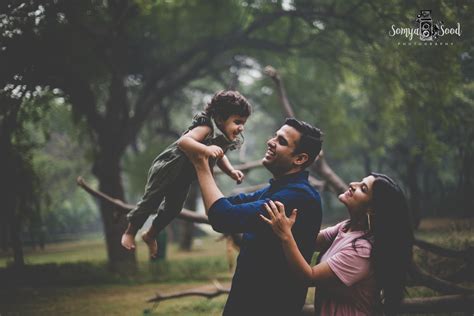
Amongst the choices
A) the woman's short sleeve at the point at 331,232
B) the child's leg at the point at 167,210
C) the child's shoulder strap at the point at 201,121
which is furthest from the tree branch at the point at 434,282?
the child's shoulder strap at the point at 201,121

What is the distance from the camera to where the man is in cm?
235

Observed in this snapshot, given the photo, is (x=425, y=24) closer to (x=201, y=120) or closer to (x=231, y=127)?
(x=231, y=127)

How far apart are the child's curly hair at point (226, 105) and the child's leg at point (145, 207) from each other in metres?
0.65

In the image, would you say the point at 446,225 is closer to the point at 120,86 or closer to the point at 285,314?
the point at 285,314

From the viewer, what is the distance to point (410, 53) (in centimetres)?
740

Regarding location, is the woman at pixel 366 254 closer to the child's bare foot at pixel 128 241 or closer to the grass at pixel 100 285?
the child's bare foot at pixel 128 241

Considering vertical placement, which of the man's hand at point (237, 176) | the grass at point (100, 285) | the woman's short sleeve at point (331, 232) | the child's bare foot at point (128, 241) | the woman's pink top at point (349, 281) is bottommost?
the grass at point (100, 285)

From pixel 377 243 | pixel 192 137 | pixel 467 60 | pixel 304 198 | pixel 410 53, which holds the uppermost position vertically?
pixel 410 53

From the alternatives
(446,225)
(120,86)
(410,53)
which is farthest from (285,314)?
(120,86)

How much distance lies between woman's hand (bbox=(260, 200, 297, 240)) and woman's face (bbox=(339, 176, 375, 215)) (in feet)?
1.57

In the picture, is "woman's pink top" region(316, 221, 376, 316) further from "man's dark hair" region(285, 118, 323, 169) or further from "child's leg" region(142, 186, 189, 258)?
"child's leg" region(142, 186, 189, 258)

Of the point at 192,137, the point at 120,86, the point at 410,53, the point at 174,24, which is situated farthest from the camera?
the point at 174,24

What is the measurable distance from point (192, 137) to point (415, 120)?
7241mm

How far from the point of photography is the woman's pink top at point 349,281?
2375 mm
